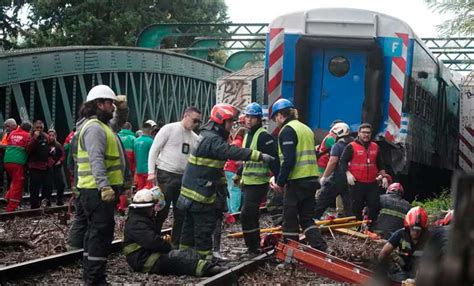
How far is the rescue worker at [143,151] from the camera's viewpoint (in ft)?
40.8

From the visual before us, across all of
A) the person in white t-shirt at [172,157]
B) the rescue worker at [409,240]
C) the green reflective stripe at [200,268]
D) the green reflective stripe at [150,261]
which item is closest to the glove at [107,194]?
the green reflective stripe at [150,261]

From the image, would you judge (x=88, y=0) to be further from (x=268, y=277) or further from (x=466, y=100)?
(x=268, y=277)

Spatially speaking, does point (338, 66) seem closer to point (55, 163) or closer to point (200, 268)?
point (55, 163)

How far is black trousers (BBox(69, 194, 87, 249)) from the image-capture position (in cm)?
799

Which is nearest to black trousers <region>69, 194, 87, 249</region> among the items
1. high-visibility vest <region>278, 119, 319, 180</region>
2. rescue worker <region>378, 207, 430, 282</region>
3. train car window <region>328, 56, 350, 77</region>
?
high-visibility vest <region>278, 119, 319, 180</region>

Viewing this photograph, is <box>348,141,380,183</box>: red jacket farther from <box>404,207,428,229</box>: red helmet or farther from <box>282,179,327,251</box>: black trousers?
<box>404,207,428,229</box>: red helmet

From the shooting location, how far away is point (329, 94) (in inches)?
548

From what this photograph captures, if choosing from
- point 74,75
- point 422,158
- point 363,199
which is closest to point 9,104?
point 74,75

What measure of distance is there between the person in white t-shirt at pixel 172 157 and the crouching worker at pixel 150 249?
135 centimetres

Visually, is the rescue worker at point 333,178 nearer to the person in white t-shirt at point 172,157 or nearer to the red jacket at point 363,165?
the red jacket at point 363,165

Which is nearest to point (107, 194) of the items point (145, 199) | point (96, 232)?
point (96, 232)

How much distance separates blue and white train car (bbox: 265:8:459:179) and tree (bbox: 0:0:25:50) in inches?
970

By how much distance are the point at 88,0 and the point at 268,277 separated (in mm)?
32483

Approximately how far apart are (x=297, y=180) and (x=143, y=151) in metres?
4.32
